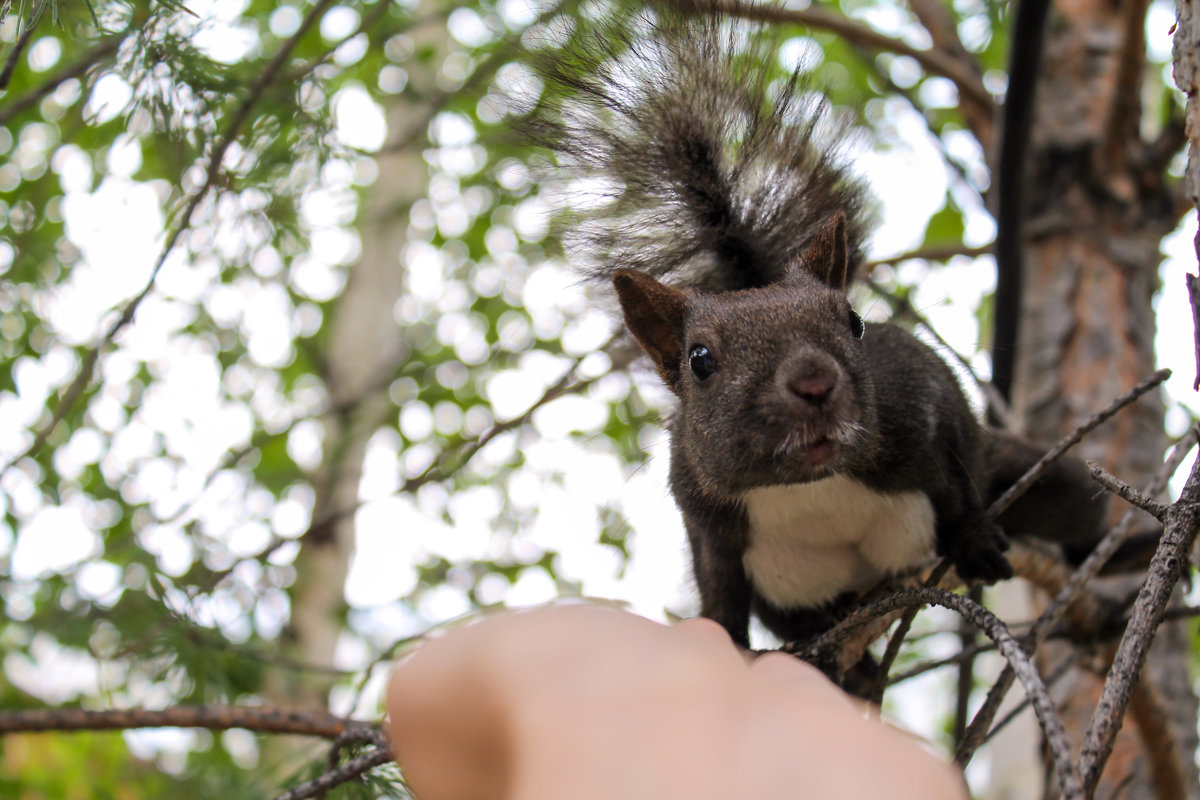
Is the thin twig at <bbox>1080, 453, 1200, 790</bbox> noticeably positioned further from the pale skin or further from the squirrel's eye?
the squirrel's eye

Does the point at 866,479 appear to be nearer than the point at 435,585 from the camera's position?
Yes

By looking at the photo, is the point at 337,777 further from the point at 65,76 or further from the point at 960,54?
the point at 960,54

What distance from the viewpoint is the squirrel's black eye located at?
63.7 inches

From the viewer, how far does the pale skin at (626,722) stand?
2.29ft

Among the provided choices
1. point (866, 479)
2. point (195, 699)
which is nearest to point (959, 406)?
point (866, 479)

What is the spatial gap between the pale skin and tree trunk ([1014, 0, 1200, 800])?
6.39ft

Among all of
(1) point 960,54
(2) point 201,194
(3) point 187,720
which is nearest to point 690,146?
(2) point 201,194

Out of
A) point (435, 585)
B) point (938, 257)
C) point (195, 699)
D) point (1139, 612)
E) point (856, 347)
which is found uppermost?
point (938, 257)

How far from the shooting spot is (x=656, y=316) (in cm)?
175

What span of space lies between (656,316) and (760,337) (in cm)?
26

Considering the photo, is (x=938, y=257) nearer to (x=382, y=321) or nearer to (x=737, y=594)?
(x=737, y=594)

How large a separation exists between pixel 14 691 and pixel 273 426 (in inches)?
56.1

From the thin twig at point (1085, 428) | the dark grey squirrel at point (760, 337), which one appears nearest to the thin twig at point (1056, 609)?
the thin twig at point (1085, 428)

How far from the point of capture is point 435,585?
4.23 m
